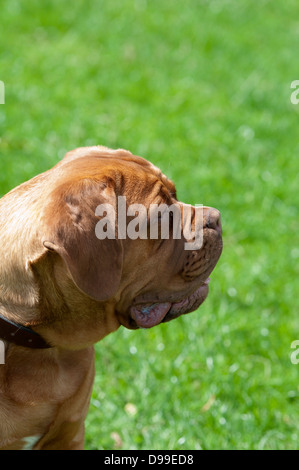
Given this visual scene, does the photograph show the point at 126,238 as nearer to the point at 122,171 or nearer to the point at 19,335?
the point at 122,171

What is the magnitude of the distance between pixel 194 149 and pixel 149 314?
3678 millimetres

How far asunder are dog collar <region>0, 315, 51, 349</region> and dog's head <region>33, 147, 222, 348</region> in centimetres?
26

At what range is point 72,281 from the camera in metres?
2.82

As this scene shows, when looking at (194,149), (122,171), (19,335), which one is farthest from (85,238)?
(194,149)

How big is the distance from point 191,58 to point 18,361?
5.89 meters

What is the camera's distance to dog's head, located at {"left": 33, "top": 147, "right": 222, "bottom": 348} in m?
2.69

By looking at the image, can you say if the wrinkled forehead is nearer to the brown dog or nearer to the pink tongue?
the brown dog

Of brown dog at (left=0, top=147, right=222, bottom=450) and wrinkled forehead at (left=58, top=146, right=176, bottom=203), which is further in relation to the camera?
wrinkled forehead at (left=58, top=146, right=176, bottom=203)

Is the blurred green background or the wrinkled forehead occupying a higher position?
the wrinkled forehead

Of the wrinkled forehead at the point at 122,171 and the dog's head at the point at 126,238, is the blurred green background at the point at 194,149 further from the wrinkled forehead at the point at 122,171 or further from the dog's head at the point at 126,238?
the wrinkled forehead at the point at 122,171

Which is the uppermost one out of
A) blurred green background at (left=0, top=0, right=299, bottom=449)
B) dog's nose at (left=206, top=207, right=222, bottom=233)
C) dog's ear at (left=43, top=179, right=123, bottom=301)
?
dog's ear at (left=43, top=179, right=123, bottom=301)

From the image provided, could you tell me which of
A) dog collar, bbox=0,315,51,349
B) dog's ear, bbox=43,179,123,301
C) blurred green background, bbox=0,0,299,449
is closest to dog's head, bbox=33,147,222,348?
dog's ear, bbox=43,179,123,301

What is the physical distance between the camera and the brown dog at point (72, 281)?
272 centimetres
